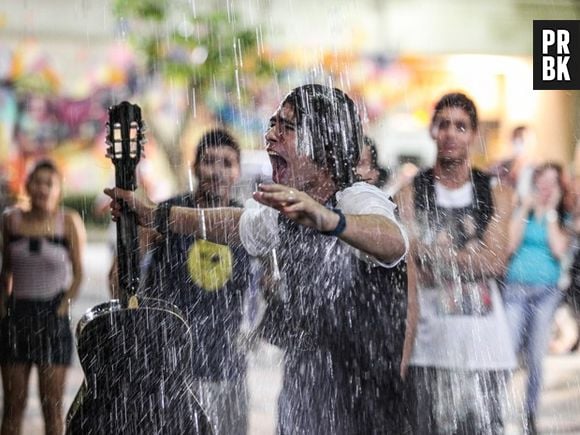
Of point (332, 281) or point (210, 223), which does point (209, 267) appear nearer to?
point (210, 223)

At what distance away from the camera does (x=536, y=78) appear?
870 centimetres

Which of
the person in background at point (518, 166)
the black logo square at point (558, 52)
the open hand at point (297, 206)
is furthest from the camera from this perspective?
the black logo square at point (558, 52)

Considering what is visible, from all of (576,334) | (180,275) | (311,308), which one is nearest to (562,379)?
(576,334)

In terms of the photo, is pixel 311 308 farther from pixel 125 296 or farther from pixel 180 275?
pixel 180 275

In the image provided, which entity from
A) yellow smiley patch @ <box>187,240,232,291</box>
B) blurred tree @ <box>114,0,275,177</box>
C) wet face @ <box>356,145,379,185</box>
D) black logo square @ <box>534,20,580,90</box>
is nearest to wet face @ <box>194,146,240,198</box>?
yellow smiley patch @ <box>187,240,232,291</box>

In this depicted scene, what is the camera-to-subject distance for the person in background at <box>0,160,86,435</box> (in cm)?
430

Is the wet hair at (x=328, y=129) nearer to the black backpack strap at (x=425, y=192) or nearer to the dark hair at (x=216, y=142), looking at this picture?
the black backpack strap at (x=425, y=192)

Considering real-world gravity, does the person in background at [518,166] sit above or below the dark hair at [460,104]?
below

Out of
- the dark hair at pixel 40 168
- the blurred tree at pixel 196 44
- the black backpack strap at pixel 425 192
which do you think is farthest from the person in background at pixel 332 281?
the blurred tree at pixel 196 44

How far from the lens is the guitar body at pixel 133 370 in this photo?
2.68 metres

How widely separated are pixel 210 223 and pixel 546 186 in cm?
244

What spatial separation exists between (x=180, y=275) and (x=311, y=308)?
961 millimetres

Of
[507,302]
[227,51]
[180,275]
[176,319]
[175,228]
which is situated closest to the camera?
[176,319]

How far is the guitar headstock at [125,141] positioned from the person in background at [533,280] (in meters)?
2.09
